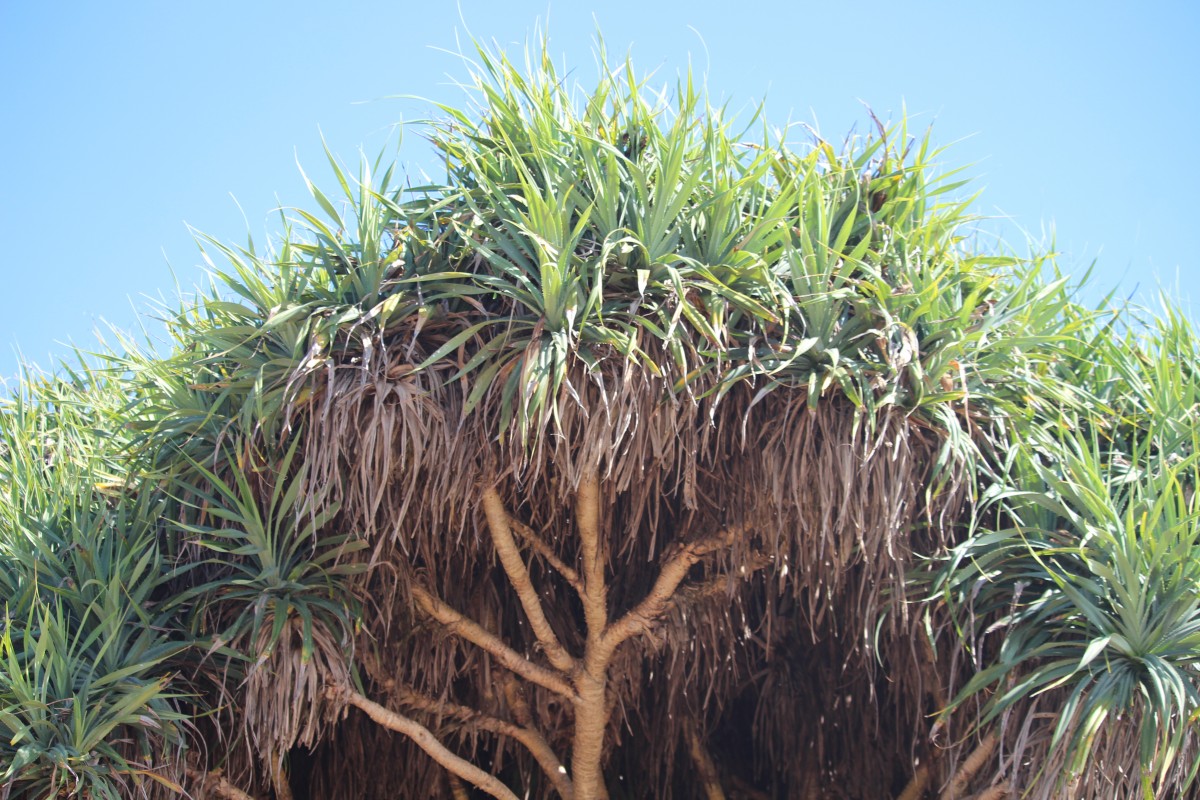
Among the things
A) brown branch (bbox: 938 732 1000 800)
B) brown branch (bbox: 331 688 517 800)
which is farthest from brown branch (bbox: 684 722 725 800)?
brown branch (bbox: 938 732 1000 800)

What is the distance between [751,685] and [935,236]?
2.06 metres

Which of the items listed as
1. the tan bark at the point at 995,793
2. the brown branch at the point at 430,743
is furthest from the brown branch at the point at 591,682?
the tan bark at the point at 995,793

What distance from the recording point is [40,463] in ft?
15.2

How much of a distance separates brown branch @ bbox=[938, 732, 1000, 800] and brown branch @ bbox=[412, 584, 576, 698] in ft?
4.42

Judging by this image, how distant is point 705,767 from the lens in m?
4.80

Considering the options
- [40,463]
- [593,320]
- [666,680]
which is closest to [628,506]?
[666,680]

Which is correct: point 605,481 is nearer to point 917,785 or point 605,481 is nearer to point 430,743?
point 430,743

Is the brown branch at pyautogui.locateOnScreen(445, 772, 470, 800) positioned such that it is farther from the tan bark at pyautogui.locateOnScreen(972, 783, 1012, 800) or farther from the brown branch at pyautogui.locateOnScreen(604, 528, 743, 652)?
the tan bark at pyautogui.locateOnScreen(972, 783, 1012, 800)

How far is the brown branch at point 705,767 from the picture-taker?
4.78 meters

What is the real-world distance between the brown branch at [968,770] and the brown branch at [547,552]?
1424 mm

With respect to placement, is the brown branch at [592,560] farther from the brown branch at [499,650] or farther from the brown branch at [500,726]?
the brown branch at [500,726]

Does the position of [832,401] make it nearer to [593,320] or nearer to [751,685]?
[593,320]

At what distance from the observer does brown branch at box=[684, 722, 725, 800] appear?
4781 mm

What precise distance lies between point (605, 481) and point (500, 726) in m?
1.12
